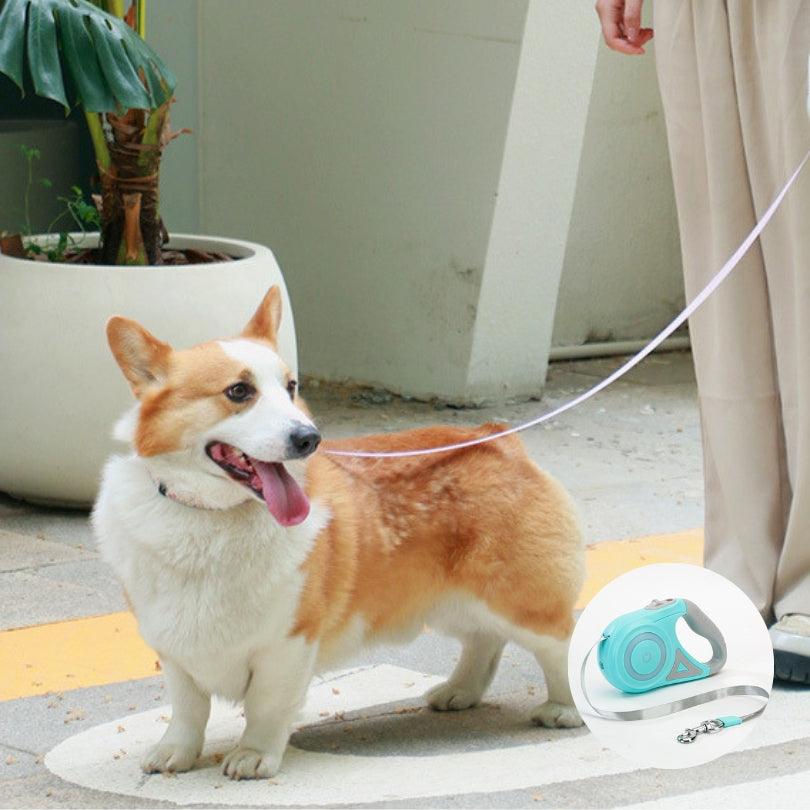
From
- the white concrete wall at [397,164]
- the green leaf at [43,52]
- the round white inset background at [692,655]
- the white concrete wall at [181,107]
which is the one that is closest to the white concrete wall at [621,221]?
the white concrete wall at [397,164]

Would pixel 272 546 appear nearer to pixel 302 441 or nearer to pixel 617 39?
pixel 302 441

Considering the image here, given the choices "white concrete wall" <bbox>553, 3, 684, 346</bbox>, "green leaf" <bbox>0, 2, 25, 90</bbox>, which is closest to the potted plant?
"green leaf" <bbox>0, 2, 25, 90</bbox>

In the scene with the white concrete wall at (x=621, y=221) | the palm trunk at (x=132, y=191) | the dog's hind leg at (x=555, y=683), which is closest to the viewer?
the dog's hind leg at (x=555, y=683)

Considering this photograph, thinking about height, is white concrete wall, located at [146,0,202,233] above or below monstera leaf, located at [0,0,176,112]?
below

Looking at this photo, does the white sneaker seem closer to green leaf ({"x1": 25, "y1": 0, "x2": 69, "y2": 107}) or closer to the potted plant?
the potted plant

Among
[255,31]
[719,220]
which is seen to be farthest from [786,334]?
[255,31]

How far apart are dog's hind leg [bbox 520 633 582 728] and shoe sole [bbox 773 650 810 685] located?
1.56 ft

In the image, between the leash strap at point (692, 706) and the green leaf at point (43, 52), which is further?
the green leaf at point (43, 52)

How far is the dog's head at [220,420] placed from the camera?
121 inches

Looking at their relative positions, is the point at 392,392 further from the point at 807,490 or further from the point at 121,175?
the point at 807,490

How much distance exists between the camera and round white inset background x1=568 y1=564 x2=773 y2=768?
2.66 m

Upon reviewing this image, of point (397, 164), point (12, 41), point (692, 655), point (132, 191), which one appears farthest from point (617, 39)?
A: point (397, 164)

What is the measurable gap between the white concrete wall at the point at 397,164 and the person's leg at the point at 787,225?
9.64 feet

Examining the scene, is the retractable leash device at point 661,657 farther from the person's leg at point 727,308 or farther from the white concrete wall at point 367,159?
the white concrete wall at point 367,159
